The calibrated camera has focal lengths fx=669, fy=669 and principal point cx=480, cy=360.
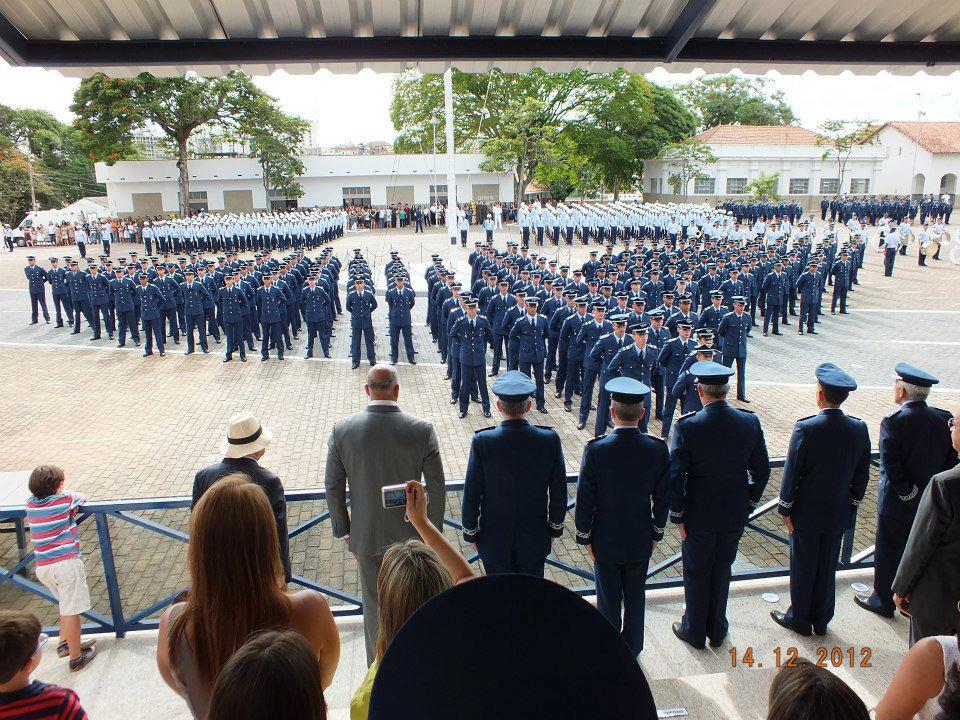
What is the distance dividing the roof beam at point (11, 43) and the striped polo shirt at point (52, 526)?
8.47ft

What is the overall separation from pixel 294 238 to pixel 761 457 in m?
32.4

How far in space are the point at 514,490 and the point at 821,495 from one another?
6.42 feet

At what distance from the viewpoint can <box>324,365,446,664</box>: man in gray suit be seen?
→ 12.1 ft

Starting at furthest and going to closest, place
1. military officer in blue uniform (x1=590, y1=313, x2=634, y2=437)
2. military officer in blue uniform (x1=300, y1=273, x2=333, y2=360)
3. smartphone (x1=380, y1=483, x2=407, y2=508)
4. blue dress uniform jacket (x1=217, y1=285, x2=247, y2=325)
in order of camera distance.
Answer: military officer in blue uniform (x1=300, y1=273, x2=333, y2=360), blue dress uniform jacket (x1=217, y1=285, x2=247, y2=325), military officer in blue uniform (x1=590, y1=313, x2=634, y2=437), smartphone (x1=380, y1=483, x2=407, y2=508)

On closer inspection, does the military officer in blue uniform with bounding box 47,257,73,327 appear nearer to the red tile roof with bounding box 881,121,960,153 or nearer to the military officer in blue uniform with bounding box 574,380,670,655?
the military officer in blue uniform with bounding box 574,380,670,655

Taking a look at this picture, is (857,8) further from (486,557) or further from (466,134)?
(466,134)

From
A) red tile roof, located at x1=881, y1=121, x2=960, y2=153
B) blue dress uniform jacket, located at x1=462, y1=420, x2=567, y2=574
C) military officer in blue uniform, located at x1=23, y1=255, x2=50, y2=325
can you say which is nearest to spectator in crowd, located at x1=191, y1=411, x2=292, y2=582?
blue dress uniform jacket, located at x1=462, y1=420, x2=567, y2=574

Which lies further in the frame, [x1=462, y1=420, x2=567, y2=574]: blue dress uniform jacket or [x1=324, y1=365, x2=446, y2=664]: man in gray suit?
[x1=462, y1=420, x2=567, y2=574]: blue dress uniform jacket

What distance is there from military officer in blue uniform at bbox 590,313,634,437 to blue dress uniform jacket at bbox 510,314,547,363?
37.7 inches

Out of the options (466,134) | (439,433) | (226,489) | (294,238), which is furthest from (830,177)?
(226,489)

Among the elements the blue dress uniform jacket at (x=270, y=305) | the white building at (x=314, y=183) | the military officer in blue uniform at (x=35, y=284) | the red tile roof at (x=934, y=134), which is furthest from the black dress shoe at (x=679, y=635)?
the red tile roof at (x=934, y=134)

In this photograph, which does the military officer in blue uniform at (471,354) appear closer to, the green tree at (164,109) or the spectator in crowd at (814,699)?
the spectator in crowd at (814,699)

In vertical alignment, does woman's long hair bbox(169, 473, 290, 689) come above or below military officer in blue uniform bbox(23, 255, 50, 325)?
above

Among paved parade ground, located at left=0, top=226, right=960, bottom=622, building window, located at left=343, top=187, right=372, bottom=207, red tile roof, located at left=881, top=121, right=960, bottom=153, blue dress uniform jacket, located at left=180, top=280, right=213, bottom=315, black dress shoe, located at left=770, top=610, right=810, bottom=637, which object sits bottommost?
paved parade ground, located at left=0, top=226, right=960, bottom=622
